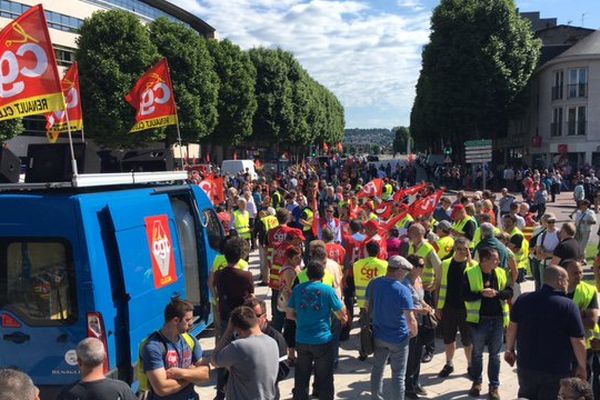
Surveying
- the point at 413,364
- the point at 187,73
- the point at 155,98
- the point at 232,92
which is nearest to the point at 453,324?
the point at 413,364

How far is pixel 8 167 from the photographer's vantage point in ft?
20.0

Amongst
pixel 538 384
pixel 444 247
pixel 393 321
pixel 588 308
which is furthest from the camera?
pixel 444 247

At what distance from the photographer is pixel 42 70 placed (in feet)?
19.6

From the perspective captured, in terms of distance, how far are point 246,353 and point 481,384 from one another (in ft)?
11.7

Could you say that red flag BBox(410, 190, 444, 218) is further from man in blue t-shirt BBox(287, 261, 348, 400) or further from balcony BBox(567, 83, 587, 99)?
balcony BBox(567, 83, 587, 99)

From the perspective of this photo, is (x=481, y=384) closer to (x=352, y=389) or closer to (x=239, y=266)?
(x=352, y=389)

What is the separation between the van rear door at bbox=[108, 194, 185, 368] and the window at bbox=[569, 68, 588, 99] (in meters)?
42.0

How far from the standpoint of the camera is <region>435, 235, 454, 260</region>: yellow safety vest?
815 centimetres

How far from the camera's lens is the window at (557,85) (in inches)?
1650

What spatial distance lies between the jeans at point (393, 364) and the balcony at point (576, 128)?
40989mm

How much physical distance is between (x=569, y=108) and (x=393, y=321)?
41606mm

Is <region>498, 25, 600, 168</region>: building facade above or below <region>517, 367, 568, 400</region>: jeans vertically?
above

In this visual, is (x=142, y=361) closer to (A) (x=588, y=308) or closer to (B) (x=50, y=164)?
(B) (x=50, y=164)

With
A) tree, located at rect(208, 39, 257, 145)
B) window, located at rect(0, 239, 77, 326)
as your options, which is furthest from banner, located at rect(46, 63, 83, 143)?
tree, located at rect(208, 39, 257, 145)
